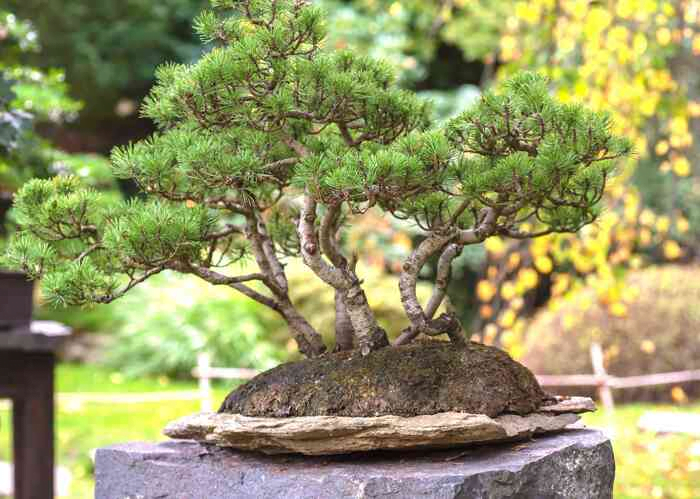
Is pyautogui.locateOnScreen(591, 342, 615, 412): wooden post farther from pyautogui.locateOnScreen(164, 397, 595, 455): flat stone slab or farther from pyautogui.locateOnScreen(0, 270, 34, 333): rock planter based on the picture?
pyautogui.locateOnScreen(164, 397, 595, 455): flat stone slab

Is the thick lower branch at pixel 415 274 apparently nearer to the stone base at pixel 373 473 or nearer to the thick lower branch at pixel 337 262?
the thick lower branch at pixel 337 262

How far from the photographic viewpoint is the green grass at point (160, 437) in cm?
493

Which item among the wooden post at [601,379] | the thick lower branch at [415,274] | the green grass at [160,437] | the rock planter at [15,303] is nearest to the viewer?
the thick lower branch at [415,274]

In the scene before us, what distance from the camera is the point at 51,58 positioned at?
10273mm

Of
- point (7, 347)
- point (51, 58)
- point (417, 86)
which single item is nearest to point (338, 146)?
point (7, 347)

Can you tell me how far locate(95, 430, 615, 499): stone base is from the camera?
187 cm

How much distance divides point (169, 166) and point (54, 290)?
37 cm

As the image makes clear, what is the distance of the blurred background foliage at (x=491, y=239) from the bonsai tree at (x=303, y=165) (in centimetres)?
33

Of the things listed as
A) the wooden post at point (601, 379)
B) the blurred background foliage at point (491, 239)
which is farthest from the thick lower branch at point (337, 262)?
the wooden post at point (601, 379)

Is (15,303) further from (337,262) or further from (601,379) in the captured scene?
(601,379)

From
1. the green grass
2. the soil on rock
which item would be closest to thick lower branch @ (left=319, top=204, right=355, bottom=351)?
the soil on rock

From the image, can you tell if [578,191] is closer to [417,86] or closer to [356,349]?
[356,349]

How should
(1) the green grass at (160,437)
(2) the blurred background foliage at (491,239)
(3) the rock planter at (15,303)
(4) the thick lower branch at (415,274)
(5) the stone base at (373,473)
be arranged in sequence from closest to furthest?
(5) the stone base at (373,473) < (4) the thick lower branch at (415,274) < (3) the rock planter at (15,303) < (2) the blurred background foliage at (491,239) < (1) the green grass at (160,437)

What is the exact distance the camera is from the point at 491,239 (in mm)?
4422
